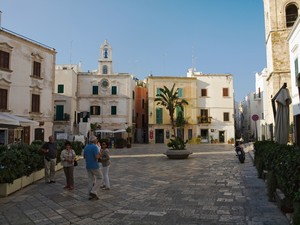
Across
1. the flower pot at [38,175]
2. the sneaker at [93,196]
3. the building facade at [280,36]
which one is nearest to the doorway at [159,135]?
the building facade at [280,36]

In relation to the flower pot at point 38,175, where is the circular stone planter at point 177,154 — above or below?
above

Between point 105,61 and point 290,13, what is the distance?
25.5m

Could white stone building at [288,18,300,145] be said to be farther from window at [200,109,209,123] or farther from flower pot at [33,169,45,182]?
window at [200,109,209,123]

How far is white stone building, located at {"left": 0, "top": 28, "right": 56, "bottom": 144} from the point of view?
22.6 meters

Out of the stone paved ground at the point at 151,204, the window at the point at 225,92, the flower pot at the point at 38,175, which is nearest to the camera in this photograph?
the stone paved ground at the point at 151,204

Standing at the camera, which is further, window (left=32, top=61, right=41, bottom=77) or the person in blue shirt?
window (left=32, top=61, right=41, bottom=77)

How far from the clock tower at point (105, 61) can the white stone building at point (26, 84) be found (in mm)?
14489

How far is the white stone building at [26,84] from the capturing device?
2258 centimetres

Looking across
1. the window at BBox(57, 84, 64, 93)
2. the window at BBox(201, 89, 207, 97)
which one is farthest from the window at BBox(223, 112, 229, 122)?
the window at BBox(57, 84, 64, 93)

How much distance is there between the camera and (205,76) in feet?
145

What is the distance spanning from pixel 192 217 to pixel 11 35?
75.1 feet

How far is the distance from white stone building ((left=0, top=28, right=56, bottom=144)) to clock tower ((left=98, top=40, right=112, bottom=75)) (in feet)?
47.5

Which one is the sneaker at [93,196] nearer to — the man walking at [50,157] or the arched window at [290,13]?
the man walking at [50,157]

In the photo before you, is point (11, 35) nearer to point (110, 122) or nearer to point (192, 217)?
point (110, 122)
